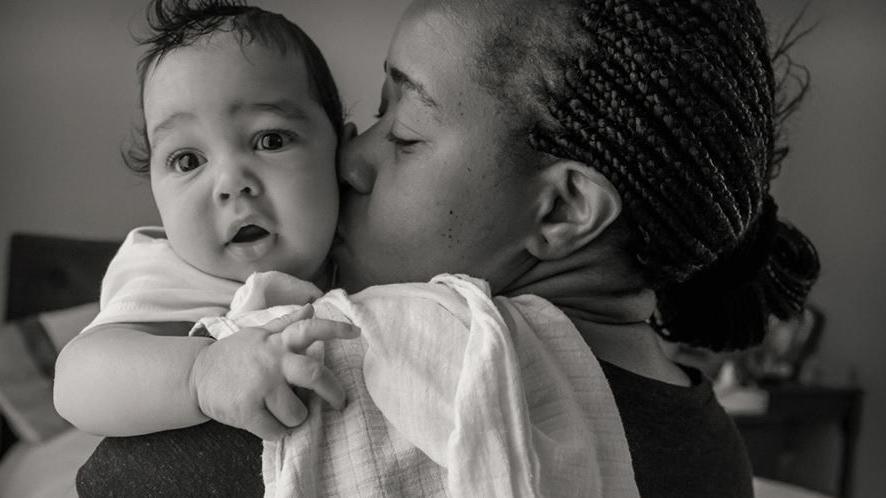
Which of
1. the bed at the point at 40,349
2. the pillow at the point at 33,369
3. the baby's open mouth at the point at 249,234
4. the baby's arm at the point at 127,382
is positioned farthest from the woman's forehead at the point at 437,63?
the pillow at the point at 33,369

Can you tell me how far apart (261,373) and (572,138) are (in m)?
0.39

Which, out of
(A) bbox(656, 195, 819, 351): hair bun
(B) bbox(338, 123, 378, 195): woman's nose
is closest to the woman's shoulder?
(A) bbox(656, 195, 819, 351): hair bun

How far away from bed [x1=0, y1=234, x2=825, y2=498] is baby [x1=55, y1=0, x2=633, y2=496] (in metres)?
1.52

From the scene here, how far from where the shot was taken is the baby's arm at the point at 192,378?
676mm

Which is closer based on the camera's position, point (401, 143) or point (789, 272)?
point (401, 143)

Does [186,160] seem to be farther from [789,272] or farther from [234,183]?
[789,272]

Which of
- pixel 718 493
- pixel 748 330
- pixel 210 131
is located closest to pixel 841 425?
pixel 748 330

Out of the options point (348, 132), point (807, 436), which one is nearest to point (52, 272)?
point (348, 132)

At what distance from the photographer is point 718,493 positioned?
0.94m

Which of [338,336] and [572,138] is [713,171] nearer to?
[572,138]

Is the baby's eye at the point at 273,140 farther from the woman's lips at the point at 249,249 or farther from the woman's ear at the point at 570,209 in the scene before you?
the woman's ear at the point at 570,209

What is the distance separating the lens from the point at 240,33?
103 centimetres

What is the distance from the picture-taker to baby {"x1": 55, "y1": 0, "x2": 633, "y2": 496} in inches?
26.5

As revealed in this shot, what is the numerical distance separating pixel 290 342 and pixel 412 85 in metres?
0.35
